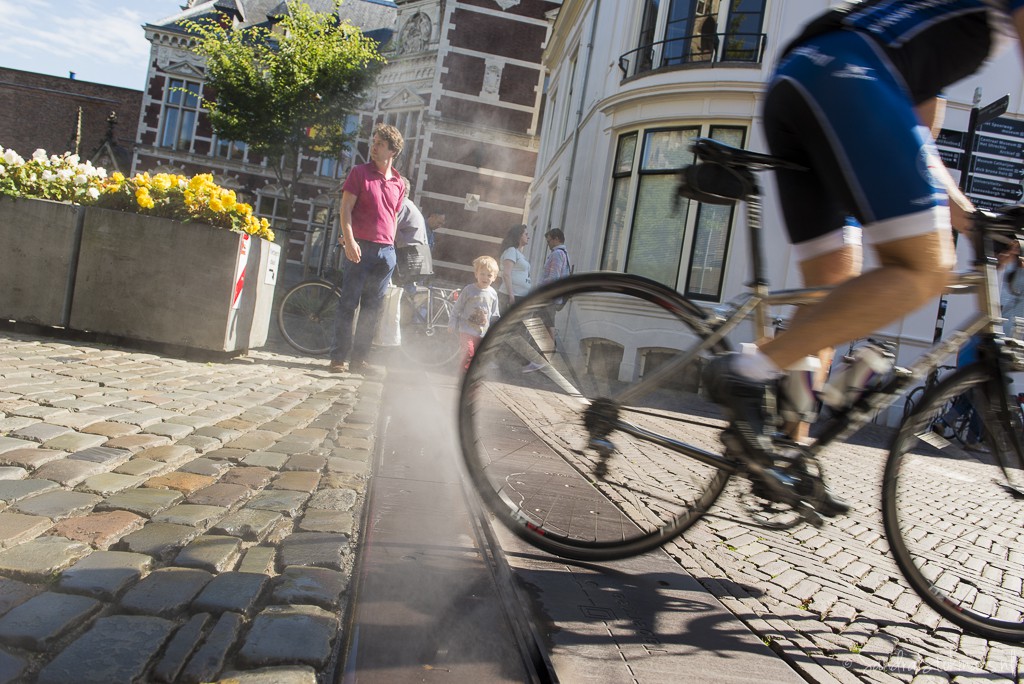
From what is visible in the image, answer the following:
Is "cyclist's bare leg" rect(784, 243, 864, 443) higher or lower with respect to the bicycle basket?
lower

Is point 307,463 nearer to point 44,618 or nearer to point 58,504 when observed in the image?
point 58,504

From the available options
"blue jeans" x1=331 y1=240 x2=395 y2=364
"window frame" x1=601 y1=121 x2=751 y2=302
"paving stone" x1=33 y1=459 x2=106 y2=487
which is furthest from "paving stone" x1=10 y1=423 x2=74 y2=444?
"window frame" x1=601 y1=121 x2=751 y2=302

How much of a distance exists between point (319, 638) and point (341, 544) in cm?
60

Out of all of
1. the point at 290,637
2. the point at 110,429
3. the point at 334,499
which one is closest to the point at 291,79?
the point at 110,429

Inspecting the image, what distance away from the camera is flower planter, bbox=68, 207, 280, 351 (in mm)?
6039

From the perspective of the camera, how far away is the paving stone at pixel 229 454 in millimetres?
3125

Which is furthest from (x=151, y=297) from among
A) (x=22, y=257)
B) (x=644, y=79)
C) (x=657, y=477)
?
(x=644, y=79)

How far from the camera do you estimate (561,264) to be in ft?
32.2

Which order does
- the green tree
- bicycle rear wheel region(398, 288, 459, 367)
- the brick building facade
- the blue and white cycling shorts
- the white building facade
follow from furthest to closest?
the brick building facade < the green tree < the white building facade < bicycle rear wheel region(398, 288, 459, 367) < the blue and white cycling shorts

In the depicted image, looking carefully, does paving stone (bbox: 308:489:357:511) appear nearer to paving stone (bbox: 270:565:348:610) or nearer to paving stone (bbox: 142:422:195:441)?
paving stone (bbox: 270:565:348:610)

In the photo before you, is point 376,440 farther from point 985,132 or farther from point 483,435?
point 985,132

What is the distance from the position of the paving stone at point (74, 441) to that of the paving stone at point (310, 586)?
4.41 feet

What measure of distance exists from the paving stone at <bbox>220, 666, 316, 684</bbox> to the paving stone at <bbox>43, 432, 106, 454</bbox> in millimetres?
1736

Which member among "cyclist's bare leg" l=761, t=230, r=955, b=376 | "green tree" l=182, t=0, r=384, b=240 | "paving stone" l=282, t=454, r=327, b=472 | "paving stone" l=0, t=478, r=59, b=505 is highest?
"green tree" l=182, t=0, r=384, b=240
